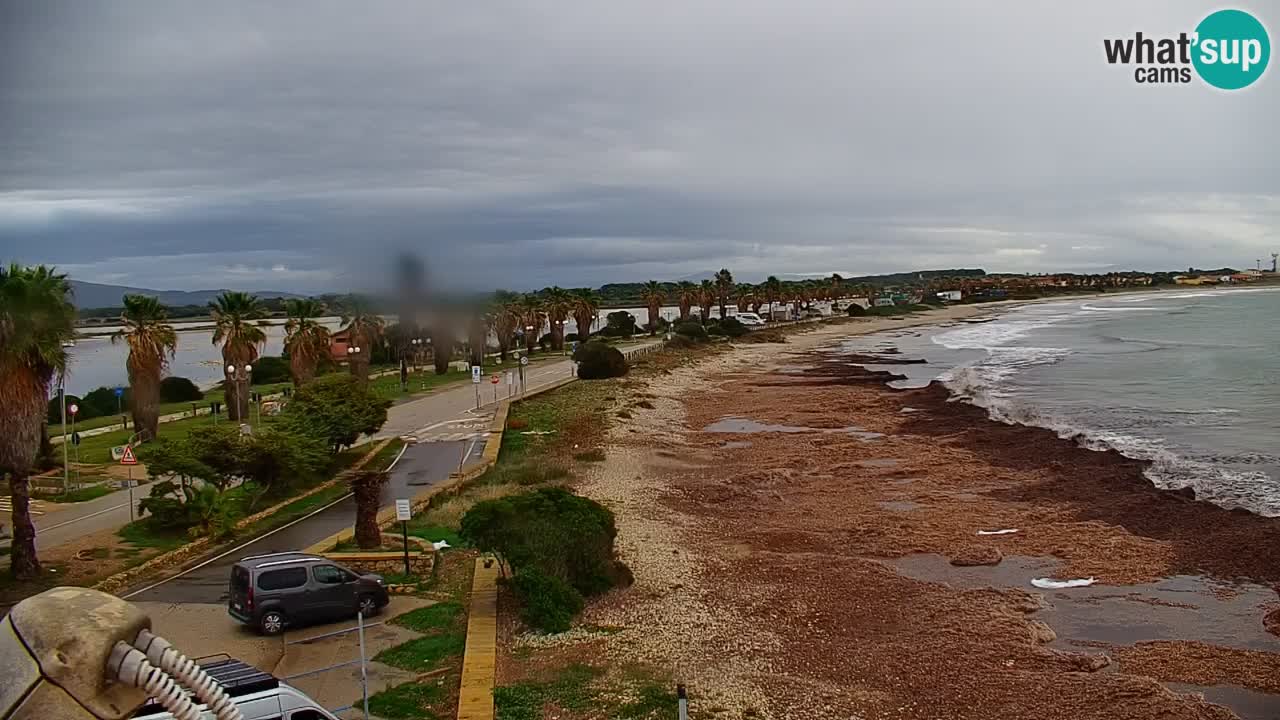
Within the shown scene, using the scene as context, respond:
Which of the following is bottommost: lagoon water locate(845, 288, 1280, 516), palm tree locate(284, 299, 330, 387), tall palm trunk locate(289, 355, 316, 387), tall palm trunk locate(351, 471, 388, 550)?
lagoon water locate(845, 288, 1280, 516)

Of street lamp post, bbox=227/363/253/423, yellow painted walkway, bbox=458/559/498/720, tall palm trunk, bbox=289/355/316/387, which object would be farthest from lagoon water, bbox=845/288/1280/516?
street lamp post, bbox=227/363/253/423

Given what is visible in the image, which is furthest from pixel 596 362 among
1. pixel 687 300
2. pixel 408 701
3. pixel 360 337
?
pixel 687 300

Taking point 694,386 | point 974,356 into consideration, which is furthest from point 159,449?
point 974,356

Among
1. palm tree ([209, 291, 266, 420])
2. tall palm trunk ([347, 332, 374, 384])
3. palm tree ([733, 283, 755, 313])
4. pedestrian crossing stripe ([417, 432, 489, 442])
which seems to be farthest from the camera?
palm tree ([733, 283, 755, 313])

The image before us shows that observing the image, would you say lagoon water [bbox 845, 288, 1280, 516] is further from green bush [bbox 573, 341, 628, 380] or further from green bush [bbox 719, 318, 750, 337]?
green bush [bbox 573, 341, 628, 380]

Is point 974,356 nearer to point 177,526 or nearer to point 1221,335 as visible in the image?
point 1221,335
